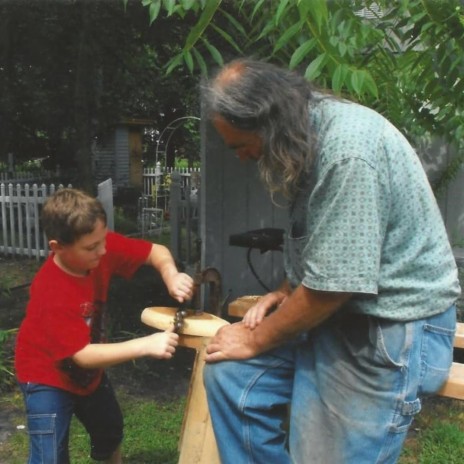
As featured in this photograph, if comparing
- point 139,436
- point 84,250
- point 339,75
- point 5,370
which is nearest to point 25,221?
point 5,370

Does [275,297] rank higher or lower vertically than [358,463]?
higher

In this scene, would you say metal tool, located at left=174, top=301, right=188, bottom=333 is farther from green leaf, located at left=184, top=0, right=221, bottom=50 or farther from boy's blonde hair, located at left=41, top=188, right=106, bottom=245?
green leaf, located at left=184, top=0, right=221, bottom=50

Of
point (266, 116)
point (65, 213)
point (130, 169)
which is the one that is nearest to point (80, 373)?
point (65, 213)

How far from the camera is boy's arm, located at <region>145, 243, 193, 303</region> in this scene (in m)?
2.03

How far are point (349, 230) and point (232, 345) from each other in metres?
0.53

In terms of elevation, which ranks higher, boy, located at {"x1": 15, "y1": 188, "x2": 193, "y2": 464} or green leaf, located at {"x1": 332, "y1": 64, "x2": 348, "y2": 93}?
green leaf, located at {"x1": 332, "y1": 64, "x2": 348, "y2": 93}

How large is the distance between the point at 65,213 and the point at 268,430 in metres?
0.93

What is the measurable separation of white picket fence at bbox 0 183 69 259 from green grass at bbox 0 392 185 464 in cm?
557

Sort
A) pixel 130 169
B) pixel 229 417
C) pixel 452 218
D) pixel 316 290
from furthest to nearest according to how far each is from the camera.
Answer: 1. pixel 130 169
2. pixel 452 218
3. pixel 229 417
4. pixel 316 290

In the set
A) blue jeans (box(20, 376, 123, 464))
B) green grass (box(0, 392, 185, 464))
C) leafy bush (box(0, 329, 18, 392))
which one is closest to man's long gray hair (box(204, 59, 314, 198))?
blue jeans (box(20, 376, 123, 464))

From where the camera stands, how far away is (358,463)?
5.36 ft

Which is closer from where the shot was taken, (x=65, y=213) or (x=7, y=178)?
(x=65, y=213)

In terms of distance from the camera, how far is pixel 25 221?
972cm

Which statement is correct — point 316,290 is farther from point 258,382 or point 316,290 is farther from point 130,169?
point 130,169
